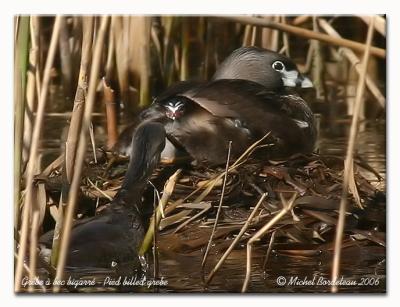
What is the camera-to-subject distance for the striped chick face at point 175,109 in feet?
8.09

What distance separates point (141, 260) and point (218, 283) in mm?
226

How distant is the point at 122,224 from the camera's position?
7.82ft

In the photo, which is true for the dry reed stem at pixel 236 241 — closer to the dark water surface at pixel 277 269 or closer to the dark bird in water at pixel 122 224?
the dark water surface at pixel 277 269

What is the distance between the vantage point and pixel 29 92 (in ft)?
7.73

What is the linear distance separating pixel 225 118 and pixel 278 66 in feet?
0.85

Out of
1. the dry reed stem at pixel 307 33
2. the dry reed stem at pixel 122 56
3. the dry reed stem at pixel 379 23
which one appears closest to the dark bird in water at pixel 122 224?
the dry reed stem at pixel 122 56

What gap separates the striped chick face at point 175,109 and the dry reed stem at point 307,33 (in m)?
0.28

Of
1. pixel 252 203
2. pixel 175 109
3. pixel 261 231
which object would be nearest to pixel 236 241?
pixel 261 231

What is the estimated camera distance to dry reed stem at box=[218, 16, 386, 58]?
245 centimetres

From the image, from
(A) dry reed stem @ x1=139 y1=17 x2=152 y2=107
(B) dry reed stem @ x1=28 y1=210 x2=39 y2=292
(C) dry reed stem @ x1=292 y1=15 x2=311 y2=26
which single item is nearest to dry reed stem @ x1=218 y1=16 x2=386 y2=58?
(C) dry reed stem @ x1=292 y1=15 x2=311 y2=26

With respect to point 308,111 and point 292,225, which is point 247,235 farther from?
point 308,111

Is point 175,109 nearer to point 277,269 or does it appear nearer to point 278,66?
point 278,66

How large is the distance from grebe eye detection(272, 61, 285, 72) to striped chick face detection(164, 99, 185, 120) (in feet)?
1.05

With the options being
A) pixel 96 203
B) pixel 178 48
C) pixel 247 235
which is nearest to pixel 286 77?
pixel 178 48
